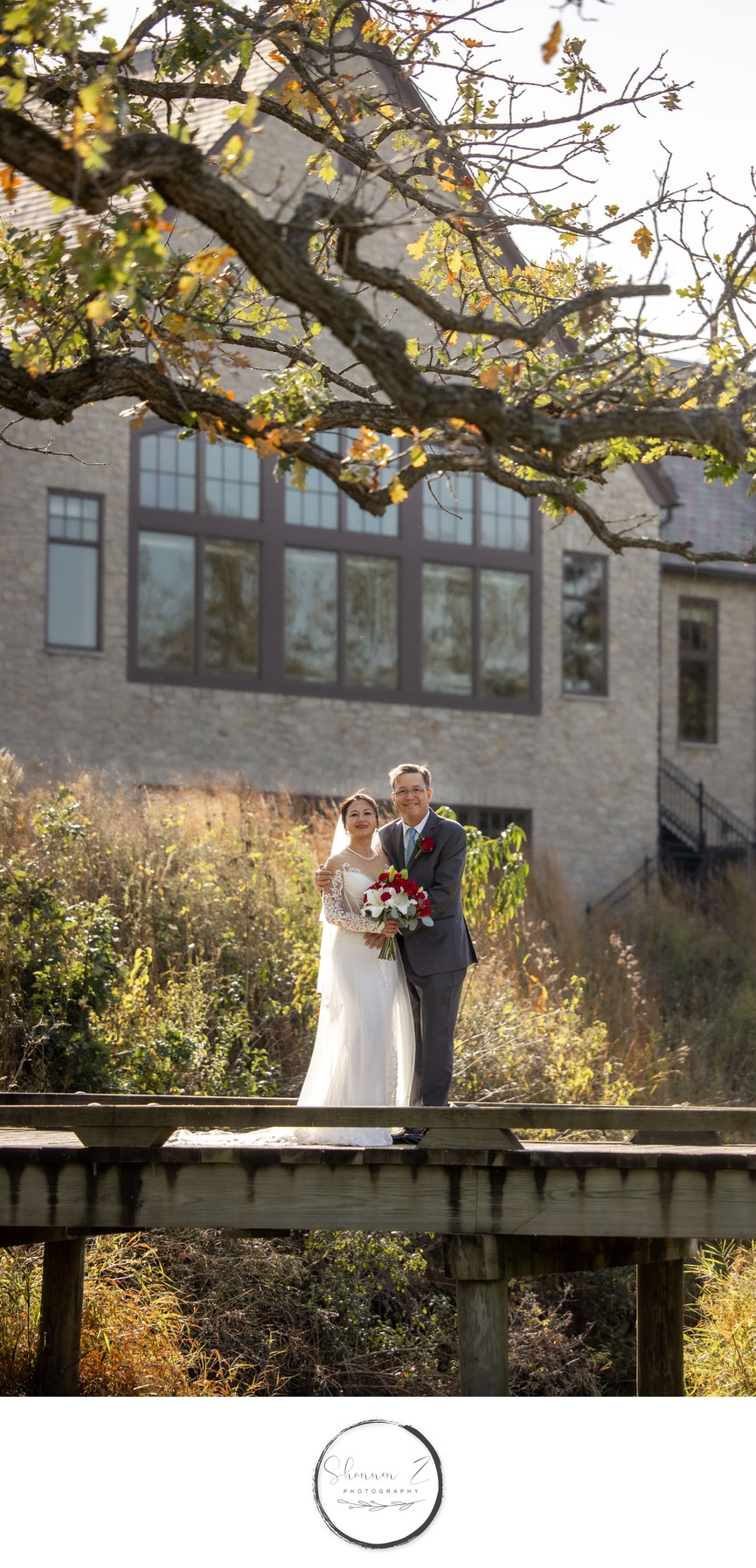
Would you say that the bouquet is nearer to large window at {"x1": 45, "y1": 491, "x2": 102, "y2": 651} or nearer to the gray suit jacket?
the gray suit jacket

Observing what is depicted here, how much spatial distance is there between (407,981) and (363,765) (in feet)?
46.1

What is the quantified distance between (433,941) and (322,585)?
1501cm

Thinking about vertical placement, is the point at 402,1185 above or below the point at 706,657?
below

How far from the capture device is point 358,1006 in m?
8.27

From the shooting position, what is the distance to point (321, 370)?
303 inches

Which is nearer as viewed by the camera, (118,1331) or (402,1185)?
(402,1185)

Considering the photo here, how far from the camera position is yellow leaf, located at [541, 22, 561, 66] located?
5.44 meters

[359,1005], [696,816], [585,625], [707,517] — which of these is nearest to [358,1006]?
[359,1005]

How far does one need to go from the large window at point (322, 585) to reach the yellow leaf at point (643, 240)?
14024 mm

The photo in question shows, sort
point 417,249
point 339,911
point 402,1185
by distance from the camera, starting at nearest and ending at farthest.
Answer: point 402,1185
point 417,249
point 339,911

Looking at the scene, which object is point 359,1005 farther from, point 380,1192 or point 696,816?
point 696,816
